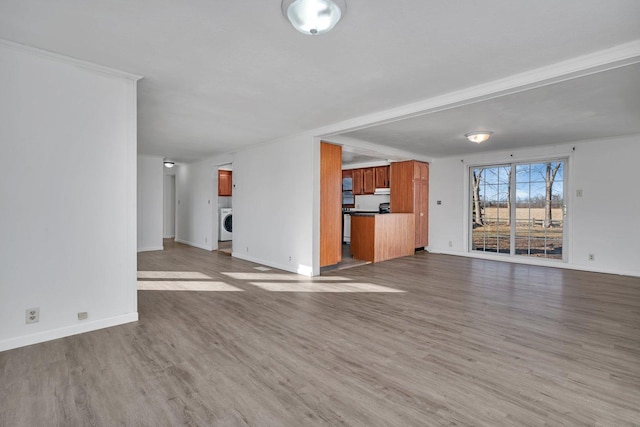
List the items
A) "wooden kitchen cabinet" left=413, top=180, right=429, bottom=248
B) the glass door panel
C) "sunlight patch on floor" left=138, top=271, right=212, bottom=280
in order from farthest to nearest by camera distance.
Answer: "wooden kitchen cabinet" left=413, top=180, right=429, bottom=248
the glass door panel
"sunlight patch on floor" left=138, top=271, right=212, bottom=280

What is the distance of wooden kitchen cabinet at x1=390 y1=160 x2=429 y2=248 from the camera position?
7254 mm

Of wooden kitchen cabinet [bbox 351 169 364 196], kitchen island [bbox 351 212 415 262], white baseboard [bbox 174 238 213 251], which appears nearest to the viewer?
kitchen island [bbox 351 212 415 262]

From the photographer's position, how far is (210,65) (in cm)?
270

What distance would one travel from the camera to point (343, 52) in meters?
2.45

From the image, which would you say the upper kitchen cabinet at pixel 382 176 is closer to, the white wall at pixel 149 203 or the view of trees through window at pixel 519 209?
the view of trees through window at pixel 519 209

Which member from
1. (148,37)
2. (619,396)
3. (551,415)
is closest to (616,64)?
(619,396)

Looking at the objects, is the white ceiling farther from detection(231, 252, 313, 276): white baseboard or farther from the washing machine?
the washing machine

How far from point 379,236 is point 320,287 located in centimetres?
244

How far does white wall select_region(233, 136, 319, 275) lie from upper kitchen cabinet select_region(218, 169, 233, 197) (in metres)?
2.59


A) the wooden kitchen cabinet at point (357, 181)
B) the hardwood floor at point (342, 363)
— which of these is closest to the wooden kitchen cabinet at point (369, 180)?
the wooden kitchen cabinet at point (357, 181)

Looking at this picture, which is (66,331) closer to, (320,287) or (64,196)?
(64,196)

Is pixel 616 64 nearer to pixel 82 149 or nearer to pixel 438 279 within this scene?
pixel 438 279

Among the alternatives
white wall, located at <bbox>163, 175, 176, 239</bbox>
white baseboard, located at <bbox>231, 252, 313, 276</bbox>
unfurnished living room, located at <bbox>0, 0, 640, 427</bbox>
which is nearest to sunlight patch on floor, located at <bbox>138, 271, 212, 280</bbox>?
unfurnished living room, located at <bbox>0, 0, 640, 427</bbox>

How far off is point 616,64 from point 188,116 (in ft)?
14.7
